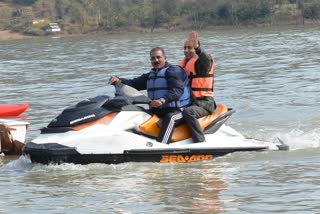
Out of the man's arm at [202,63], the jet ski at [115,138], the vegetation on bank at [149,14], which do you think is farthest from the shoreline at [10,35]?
the jet ski at [115,138]

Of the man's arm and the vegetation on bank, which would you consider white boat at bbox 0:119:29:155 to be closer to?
the man's arm

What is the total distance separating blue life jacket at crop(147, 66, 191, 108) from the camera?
820 centimetres

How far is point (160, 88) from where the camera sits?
823cm

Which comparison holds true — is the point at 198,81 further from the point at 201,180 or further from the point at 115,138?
the point at 201,180

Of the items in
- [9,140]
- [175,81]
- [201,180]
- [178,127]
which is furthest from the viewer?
[9,140]

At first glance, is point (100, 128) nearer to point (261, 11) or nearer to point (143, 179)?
point (143, 179)

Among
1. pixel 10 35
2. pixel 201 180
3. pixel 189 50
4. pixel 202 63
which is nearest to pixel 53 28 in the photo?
pixel 10 35

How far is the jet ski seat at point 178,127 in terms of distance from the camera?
8.10 meters

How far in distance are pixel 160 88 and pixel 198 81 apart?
495 mm

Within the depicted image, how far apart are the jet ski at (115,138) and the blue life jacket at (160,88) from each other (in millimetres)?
185

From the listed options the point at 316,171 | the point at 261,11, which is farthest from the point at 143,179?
the point at 261,11

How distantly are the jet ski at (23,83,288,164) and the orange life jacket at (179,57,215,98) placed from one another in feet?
0.99

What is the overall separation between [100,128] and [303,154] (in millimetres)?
2524

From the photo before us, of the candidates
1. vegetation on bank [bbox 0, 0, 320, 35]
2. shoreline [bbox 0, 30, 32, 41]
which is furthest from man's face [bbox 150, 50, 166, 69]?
shoreline [bbox 0, 30, 32, 41]
